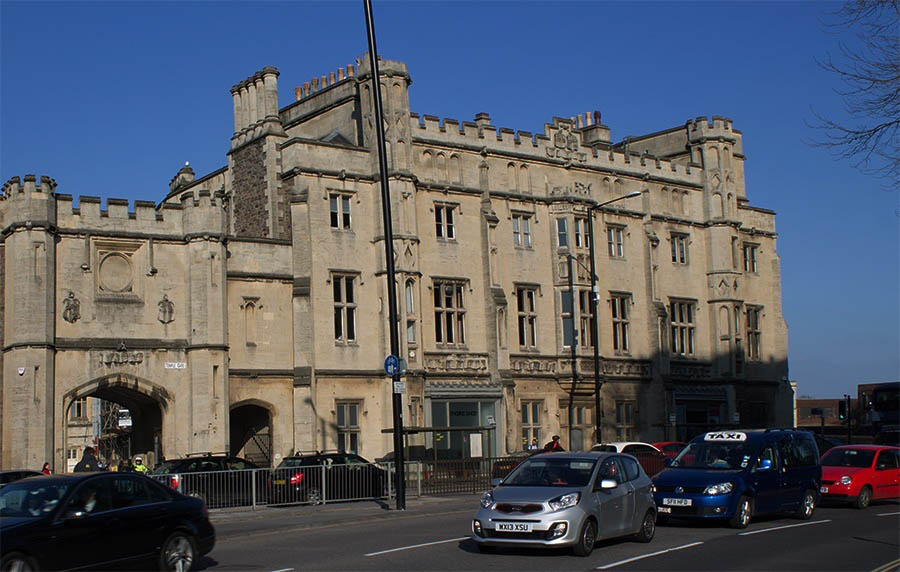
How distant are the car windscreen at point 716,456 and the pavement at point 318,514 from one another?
6.33 m

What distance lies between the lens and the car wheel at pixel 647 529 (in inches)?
701

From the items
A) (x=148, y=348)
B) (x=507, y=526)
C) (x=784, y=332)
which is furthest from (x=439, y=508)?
(x=784, y=332)

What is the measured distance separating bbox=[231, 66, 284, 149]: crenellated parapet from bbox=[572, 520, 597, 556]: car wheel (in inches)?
1097

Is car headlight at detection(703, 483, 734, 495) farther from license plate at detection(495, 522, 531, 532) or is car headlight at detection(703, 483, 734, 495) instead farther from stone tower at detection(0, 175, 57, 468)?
stone tower at detection(0, 175, 57, 468)

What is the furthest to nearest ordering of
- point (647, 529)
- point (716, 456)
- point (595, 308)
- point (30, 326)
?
point (595, 308) → point (30, 326) → point (716, 456) → point (647, 529)

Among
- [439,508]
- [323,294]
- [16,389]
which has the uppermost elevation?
[323,294]

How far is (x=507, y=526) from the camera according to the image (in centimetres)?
1602

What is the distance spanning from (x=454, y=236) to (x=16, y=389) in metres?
17.8

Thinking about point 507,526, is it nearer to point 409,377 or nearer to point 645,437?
point 409,377

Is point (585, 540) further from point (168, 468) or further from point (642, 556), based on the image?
point (168, 468)

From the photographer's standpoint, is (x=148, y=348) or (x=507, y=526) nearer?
(x=507, y=526)

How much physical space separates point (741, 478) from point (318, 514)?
9.67m

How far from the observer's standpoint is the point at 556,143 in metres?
47.5

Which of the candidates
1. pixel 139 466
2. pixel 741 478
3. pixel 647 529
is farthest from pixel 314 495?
pixel 647 529
